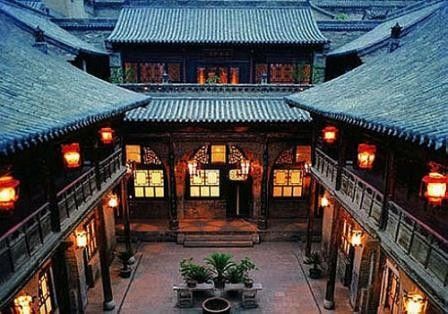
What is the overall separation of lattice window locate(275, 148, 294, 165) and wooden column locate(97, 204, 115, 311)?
9.49 m

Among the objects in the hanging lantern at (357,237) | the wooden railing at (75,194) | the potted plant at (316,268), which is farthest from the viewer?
the potted plant at (316,268)

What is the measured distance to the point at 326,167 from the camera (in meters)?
14.1

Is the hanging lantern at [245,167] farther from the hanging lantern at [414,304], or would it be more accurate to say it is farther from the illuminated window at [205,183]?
the hanging lantern at [414,304]

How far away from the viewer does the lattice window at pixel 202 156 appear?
1952 centimetres

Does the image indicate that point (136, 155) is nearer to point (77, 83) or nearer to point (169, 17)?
point (77, 83)

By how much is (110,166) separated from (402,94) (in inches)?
379

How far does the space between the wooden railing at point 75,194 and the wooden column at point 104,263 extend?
0.89m

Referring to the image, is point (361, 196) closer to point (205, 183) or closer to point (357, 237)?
point (357, 237)

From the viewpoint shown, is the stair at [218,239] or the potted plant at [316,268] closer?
the potted plant at [316,268]

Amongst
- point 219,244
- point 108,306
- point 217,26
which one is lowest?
point 108,306

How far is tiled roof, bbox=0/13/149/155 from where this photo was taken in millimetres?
6523

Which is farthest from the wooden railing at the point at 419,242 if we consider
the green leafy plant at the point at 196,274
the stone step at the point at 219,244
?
the stone step at the point at 219,244

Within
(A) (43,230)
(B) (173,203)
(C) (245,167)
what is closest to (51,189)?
(A) (43,230)

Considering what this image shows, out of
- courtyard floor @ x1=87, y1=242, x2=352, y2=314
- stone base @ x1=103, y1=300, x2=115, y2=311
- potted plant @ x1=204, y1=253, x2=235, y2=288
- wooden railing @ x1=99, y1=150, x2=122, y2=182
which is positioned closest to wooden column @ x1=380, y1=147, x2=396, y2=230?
courtyard floor @ x1=87, y1=242, x2=352, y2=314
